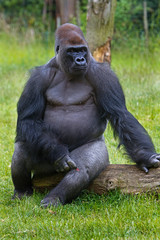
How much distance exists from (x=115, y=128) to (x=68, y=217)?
91cm

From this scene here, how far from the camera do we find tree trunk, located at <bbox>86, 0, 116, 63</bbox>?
5.88 meters

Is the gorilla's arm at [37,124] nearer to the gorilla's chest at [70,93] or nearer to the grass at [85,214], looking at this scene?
the gorilla's chest at [70,93]

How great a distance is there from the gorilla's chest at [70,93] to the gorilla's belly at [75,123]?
0.05m

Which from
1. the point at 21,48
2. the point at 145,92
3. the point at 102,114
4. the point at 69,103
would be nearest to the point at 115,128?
the point at 102,114

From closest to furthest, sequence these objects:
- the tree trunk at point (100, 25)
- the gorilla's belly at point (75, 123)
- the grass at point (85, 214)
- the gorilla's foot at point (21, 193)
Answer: the grass at point (85, 214) < the gorilla's belly at point (75, 123) < the gorilla's foot at point (21, 193) < the tree trunk at point (100, 25)

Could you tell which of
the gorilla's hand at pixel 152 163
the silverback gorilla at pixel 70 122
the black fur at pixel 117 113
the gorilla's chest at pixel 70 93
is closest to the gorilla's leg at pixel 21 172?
the silverback gorilla at pixel 70 122

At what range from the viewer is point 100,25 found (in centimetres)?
597

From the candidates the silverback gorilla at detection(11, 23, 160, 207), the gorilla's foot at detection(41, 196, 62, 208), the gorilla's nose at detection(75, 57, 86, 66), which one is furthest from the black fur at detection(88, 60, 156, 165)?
the gorilla's foot at detection(41, 196, 62, 208)

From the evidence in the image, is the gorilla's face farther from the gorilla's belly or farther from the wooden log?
the wooden log

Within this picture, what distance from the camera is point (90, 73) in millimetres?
3748

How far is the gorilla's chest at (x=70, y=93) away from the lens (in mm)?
3783

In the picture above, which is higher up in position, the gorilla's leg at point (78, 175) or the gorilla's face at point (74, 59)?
the gorilla's face at point (74, 59)

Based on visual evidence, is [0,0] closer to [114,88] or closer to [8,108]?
[8,108]

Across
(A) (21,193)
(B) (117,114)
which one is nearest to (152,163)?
(B) (117,114)
